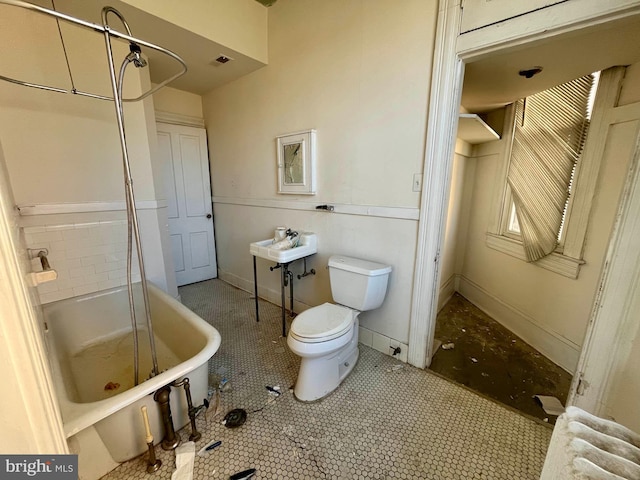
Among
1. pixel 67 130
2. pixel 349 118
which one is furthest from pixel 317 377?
pixel 67 130

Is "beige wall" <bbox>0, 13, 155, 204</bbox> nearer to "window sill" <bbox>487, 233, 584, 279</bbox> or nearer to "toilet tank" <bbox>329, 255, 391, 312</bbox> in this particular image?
"toilet tank" <bbox>329, 255, 391, 312</bbox>

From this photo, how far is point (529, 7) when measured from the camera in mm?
1181

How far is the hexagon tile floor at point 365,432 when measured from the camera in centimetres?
116

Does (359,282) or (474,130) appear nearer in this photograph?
(359,282)

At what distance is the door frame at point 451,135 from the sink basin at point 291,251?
0.87 meters

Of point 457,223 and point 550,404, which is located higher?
point 457,223

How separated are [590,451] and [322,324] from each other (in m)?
1.10

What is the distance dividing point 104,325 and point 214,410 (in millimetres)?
1208

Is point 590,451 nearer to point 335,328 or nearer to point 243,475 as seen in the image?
point 335,328

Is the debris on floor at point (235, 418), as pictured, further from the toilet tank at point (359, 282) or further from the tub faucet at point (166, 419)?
the toilet tank at point (359, 282)

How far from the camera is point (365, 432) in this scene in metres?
1.33

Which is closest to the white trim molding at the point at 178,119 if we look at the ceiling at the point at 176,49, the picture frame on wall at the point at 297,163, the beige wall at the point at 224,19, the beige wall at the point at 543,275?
the ceiling at the point at 176,49

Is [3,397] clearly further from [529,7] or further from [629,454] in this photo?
[529,7]

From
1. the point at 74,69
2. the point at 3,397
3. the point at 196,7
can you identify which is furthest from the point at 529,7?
the point at 74,69
